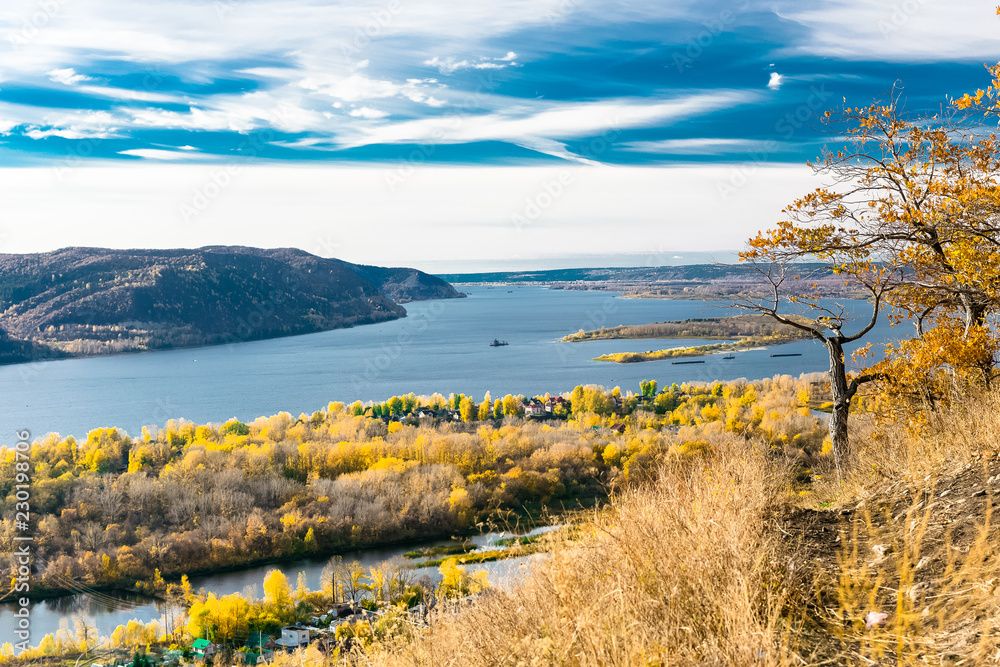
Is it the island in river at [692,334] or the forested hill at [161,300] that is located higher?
the forested hill at [161,300]

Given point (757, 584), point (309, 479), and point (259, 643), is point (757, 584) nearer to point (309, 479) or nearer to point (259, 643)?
point (259, 643)

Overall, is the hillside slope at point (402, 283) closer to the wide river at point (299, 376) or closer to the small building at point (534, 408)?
the wide river at point (299, 376)

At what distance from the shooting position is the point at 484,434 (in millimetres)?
41000

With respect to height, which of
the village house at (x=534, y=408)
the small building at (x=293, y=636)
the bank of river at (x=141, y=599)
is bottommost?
the bank of river at (x=141, y=599)

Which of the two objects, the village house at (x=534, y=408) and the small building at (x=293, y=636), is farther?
the village house at (x=534, y=408)

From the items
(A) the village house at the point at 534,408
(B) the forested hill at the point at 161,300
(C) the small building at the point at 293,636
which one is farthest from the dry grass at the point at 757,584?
(B) the forested hill at the point at 161,300

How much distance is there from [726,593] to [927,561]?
1.09 meters

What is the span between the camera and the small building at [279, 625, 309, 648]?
17.0 meters

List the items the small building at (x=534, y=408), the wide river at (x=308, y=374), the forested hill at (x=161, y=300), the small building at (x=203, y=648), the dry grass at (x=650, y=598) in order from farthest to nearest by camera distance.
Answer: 1. the forested hill at (x=161, y=300)
2. the wide river at (x=308, y=374)
3. the small building at (x=534, y=408)
4. the small building at (x=203, y=648)
5. the dry grass at (x=650, y=598)

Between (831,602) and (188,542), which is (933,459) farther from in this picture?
(188,542)

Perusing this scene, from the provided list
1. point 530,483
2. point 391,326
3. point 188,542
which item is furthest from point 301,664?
point 391,326

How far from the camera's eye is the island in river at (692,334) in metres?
74.5

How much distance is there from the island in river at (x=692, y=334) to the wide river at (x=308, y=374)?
2793 millimetres

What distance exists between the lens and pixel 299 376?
225 ft
